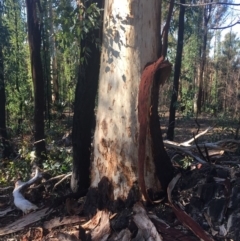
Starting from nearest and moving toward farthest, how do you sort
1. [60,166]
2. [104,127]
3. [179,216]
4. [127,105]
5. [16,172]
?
[179,216] → [127,105] → [104,127] → [60,166] → [16,172]

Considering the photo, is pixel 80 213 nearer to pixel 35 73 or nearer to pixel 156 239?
pixel 156 239

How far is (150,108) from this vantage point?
4.52 metres

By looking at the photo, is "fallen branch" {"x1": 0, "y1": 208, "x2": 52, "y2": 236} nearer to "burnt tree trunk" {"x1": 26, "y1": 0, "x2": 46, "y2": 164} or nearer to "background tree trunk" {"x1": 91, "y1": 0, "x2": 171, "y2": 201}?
"background tree trunk" {"x1": 91, "y1": 0, "x2": 171, "y2": 201}

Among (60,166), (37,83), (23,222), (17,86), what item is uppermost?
(37,83)

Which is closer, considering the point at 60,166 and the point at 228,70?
the point at 60,166

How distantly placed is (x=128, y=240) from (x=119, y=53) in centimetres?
205

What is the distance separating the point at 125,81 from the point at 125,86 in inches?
2.3

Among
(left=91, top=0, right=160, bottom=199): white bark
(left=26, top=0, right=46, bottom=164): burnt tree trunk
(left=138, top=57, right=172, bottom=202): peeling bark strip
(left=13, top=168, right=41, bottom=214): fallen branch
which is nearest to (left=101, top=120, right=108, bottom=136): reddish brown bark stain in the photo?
(left=91, top=0, right=160, bottom=199): white bark

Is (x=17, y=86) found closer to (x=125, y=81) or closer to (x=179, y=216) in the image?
(x=125, y=81)

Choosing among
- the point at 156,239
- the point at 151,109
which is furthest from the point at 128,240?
the point at 151,109

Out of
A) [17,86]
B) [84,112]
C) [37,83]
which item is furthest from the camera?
[17,86]

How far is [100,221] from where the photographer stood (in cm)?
428

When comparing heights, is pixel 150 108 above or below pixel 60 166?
above

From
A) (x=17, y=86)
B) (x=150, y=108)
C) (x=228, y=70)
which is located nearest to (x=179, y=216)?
(x=150, y=108)
